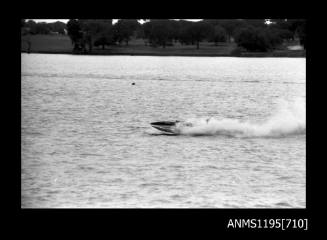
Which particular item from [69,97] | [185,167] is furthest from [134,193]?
[69,97]

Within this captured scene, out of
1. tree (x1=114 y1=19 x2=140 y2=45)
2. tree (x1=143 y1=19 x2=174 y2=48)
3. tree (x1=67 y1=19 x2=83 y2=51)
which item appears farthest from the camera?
tree (x1=143 y1=19 x2=174 y2=48)

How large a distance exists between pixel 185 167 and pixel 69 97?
38245 mm

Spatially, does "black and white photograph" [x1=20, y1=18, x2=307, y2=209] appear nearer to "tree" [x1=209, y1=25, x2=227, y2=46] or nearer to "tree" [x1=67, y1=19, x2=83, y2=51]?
"tree" [x1=67, y1=19, x2=83, y2=51]

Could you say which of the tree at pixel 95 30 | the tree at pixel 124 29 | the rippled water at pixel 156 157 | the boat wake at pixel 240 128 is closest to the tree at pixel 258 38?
the tree at pixel 124 29

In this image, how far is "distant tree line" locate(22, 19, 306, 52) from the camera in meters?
162

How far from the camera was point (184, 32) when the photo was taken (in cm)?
17800

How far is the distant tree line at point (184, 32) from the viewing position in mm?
162363

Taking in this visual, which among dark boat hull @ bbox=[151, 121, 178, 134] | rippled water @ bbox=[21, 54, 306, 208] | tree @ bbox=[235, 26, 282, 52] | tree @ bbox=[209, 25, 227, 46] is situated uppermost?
tree @ bbox=[209, 25, 227, 46]

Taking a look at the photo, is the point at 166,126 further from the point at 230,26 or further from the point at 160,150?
the point at 230,26

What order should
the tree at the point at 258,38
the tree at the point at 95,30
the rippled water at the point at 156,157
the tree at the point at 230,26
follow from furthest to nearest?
the tree at the point at 230,26 → the tree at the point at 95,30 → the tree at the point at 258,38 → the rippled water at the point at 156,157

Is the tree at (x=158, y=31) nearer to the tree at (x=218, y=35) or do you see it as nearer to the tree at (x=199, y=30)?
the tree at (x=199, y=30)

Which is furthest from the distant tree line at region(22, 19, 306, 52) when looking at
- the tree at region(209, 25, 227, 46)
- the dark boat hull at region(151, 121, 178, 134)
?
the dark boat hull at region(151, 121, 178, 134)

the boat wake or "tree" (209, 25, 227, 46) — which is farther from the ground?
"tree" (209, 25, 227, 46)

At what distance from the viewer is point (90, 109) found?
50.6 meters
